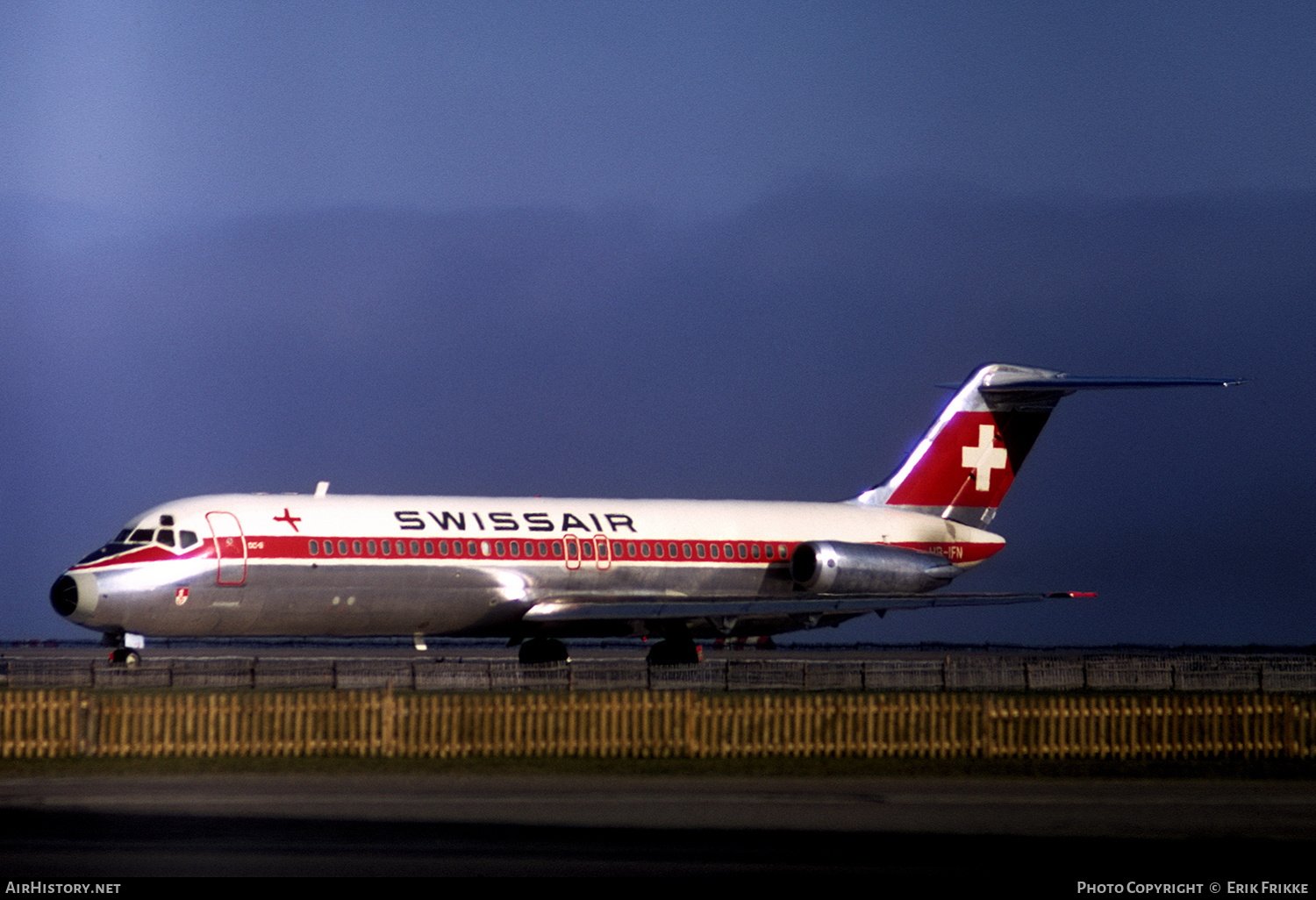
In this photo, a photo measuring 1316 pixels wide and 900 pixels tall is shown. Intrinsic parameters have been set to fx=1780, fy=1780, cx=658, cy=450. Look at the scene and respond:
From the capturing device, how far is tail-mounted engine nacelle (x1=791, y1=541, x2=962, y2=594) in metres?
45.0

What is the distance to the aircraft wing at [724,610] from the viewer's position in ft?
137

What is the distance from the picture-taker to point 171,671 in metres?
36.0

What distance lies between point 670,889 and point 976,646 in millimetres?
68112

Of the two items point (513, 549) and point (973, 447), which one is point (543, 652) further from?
point (973, 447)

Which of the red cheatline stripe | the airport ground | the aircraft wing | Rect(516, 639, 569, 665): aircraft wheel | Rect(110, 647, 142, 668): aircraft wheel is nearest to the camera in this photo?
the airport ground

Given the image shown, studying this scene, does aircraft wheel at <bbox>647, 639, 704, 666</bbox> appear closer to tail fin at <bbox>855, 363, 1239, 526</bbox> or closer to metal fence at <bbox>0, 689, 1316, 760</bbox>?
tail fin at <bbox>855, 363, 1239, 526</bbox>

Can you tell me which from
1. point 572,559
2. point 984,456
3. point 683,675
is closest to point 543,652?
point 572,559

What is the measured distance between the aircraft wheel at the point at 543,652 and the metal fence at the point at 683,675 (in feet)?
4.45

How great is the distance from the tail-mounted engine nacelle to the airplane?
1.9 inches

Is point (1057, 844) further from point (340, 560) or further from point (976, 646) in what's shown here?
point (976, 646)

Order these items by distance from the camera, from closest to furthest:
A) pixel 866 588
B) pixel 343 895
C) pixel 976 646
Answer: pixel 343 895, pixel 866 588, pixel 976 646

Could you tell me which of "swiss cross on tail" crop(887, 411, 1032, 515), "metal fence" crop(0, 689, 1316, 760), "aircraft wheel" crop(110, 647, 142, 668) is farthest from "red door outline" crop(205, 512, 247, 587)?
"swiss cross on tail" crop(887, 411, 1032, 515)

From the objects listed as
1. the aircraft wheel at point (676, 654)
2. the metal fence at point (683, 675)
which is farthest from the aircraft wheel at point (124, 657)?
the aircraft wheel at point (676, 654)

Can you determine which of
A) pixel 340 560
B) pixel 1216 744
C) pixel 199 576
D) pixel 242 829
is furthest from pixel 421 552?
pixel 242 829
